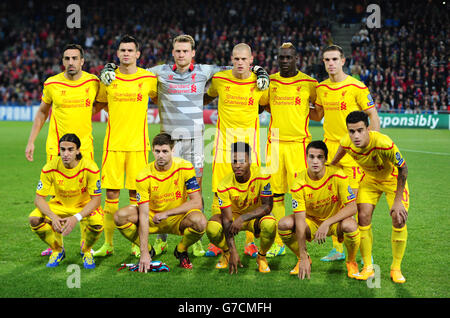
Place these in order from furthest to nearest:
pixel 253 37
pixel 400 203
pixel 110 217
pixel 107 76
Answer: pixel 253 37, pixel 110 217, pixel 107 76, pixel 400 203

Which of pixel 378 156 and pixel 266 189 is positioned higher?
pixel 378 156

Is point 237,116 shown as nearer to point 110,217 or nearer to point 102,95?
point 102,95

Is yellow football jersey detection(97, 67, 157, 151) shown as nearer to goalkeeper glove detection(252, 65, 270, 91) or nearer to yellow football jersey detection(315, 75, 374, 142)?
goalkeeper glove detection(252, 65, 270, 91)

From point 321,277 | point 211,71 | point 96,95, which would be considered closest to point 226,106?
point 211,71

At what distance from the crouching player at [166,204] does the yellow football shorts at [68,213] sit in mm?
258

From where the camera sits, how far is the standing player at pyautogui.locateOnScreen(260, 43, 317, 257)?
232 inches

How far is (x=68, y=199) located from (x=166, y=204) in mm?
1015

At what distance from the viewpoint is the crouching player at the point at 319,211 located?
15.7 ft

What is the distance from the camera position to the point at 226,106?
19.3 feet

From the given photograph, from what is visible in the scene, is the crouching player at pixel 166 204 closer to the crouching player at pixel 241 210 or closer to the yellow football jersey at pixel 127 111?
the crouching player at pixel 241 210

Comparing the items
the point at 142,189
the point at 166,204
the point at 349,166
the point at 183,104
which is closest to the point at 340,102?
the point at 349,166

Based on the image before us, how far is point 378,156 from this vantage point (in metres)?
4.89

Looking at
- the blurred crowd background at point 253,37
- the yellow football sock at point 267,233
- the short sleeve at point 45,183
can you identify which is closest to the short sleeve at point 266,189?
the yellow football sock at point 267,233

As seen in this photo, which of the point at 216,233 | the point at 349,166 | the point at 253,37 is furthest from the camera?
the point at 253,37
